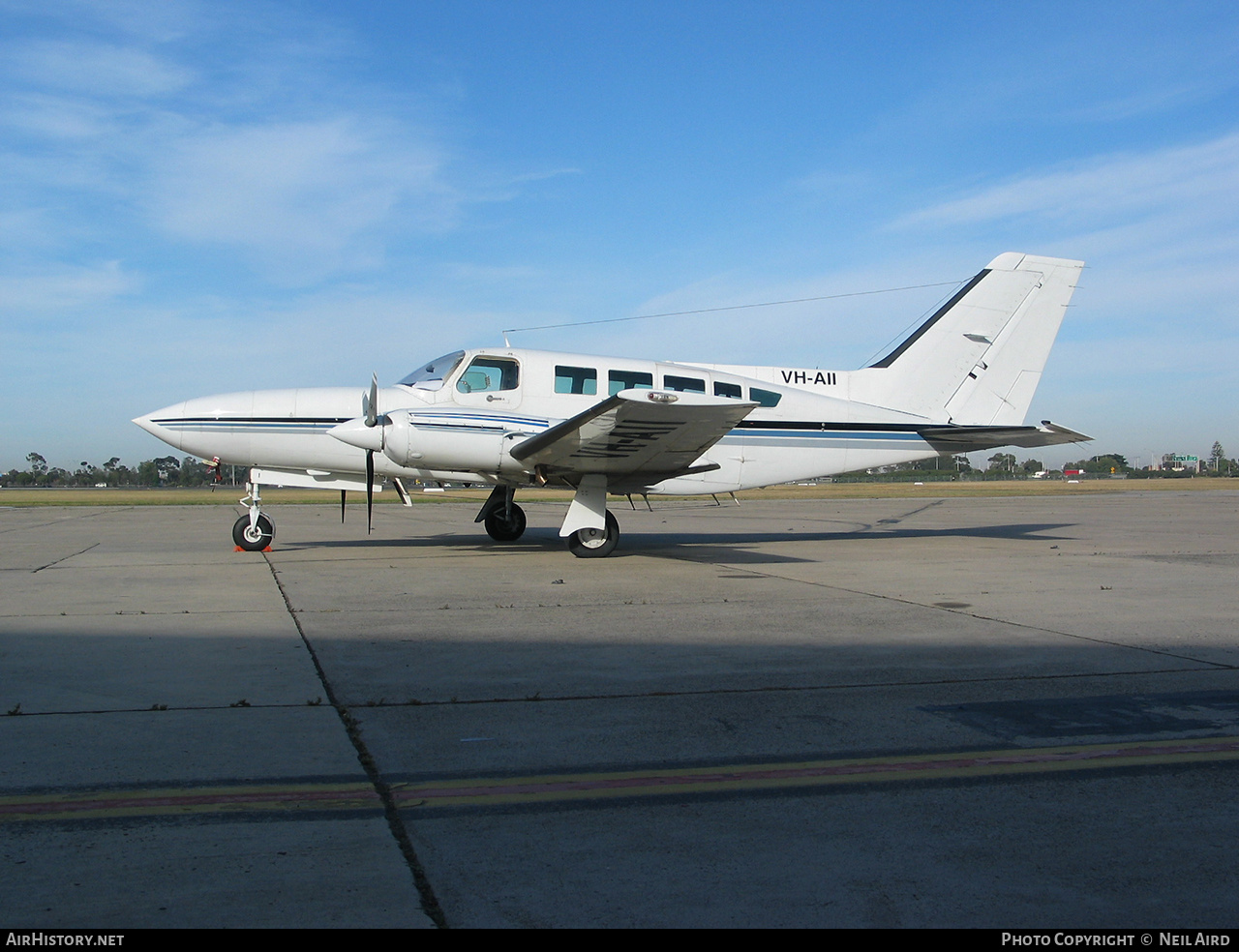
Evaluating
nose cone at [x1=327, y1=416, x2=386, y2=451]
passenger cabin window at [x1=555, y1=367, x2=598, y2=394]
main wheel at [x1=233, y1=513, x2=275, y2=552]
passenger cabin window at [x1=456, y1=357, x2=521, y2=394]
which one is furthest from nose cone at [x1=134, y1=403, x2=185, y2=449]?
passenger cabin window at [x1=555, y1=367, x2=598, y2=394]

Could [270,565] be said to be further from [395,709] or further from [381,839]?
[381,839]

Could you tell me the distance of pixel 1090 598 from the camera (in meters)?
9.69

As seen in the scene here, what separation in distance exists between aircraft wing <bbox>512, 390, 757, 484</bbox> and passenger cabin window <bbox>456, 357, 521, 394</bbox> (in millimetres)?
1375

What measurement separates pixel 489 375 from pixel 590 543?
117 inches

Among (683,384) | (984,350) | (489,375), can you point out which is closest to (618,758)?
(489,375)

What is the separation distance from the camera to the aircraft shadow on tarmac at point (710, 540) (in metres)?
14.9

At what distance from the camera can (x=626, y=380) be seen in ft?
48.5

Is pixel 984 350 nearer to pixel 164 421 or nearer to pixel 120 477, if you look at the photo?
pixel 164 421

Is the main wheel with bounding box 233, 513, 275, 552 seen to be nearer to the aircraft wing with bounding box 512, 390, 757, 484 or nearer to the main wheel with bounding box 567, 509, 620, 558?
the aircraft wing with bounding box 512, 390, 757, 484

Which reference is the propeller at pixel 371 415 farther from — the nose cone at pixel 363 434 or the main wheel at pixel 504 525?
the main wheel at pixel 504 525

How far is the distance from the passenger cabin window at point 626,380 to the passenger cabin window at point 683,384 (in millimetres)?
255

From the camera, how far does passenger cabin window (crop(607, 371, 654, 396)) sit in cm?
1469

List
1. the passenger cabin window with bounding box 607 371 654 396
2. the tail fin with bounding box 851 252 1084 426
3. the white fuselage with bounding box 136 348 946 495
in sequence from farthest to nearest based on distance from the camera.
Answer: the tail fin with bounding box 851 252 1084 426 → the passenger cabin window with bounding box 607 371 654 396 → the white fuselage with bounding box 136 348 946 495
